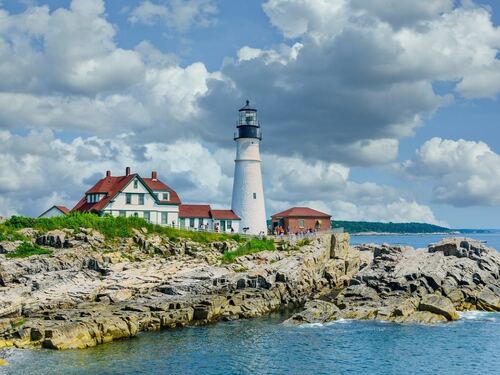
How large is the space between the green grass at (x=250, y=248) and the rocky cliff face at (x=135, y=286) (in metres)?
0.82

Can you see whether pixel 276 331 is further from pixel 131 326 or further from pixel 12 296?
pixel 12 296

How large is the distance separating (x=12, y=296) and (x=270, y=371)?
1730 centimetres

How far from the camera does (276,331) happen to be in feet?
116

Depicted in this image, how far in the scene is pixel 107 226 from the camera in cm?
5022

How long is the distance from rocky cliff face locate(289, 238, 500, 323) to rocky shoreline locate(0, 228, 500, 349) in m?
0.08

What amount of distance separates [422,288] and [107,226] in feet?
83.4

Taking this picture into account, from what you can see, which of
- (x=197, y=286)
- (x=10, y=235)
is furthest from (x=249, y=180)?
(x=10, y=235)

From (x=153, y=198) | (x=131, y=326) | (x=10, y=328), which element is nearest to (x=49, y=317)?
(x=10, y=328)

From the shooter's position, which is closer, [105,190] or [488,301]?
[488,301]

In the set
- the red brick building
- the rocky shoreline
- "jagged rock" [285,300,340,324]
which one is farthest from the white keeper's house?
"jagged rock" [285,300,340,324]

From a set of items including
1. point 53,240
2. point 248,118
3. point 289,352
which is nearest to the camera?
point 289,352

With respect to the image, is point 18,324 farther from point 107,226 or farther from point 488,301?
point 488,301

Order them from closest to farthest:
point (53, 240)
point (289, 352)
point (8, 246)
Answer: point (289, 352)
point (8, 246)
point (53, 240)

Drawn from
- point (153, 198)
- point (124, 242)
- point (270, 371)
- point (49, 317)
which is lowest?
point (270, 371)
